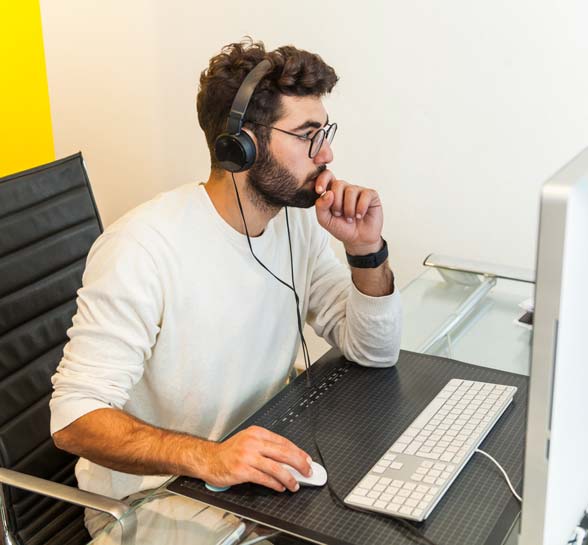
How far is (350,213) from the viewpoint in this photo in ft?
4.80

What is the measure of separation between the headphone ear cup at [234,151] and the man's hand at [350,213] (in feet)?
0.52

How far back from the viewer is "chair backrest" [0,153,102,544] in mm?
1440

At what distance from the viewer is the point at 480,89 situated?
6.97 feet

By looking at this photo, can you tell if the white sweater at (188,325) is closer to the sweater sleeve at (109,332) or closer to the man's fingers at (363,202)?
the sweater sleeve at (109,332)

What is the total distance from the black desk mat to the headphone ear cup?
0.35m

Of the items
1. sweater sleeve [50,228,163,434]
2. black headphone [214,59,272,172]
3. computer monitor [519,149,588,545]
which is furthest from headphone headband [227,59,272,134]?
computer monitor [519,149,588,545]

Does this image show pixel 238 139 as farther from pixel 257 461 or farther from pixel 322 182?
pixel 257 461

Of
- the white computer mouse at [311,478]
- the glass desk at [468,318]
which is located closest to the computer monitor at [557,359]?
the white computer mouse at [311,478]

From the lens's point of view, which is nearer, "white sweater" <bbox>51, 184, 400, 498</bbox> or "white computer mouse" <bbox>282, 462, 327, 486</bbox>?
"white computer mouse" <bbox>282, 462, 327, 486</bbox>

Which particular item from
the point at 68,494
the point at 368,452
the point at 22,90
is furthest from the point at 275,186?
the point at 22,90

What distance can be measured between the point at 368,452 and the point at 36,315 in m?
0.66

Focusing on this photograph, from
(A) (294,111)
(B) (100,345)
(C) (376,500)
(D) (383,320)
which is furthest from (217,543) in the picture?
(A) (294,111)

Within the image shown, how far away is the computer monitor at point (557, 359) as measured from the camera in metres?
0.62

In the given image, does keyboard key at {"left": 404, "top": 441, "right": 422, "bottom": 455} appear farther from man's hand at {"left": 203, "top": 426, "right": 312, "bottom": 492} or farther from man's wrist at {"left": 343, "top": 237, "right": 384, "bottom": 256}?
man's wrist at {"left": 343, "top": 237, "right": 384, "bottom": 256}
